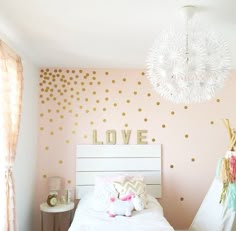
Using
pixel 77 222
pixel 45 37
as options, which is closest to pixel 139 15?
pixel 45 37

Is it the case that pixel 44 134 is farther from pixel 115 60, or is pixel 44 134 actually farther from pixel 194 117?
pixel 194 117

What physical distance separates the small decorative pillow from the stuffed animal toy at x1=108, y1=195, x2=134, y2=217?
83 millimetres

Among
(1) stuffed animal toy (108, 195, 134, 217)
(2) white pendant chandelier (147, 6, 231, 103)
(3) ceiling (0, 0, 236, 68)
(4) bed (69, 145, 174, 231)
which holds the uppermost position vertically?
(3) ceiling (0, 0, 236, 68)

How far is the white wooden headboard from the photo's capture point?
4.00m

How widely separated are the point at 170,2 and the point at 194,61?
17.1 inches

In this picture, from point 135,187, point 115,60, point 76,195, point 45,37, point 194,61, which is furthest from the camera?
point 76,195

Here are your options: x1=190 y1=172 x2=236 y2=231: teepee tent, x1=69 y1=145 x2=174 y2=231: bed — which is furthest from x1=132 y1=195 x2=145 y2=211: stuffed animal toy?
x1=190 y1=172 x2=236 y2=231: teepee tent

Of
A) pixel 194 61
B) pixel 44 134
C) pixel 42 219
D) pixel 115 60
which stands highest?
pixel 115 60

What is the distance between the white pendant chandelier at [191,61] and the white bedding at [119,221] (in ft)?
4.36

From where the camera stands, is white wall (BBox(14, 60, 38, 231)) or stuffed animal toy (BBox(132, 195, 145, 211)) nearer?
stuffed animal toy (BBox(132, 195, 145, 211))

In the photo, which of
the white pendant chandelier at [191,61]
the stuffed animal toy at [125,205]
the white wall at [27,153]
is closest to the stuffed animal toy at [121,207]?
the stuffed animal toy at [125,205]

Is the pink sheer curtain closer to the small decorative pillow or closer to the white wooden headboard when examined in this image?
the small decorative pillow

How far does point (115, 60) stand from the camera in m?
3.72

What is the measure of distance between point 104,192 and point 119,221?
0.59 metres
